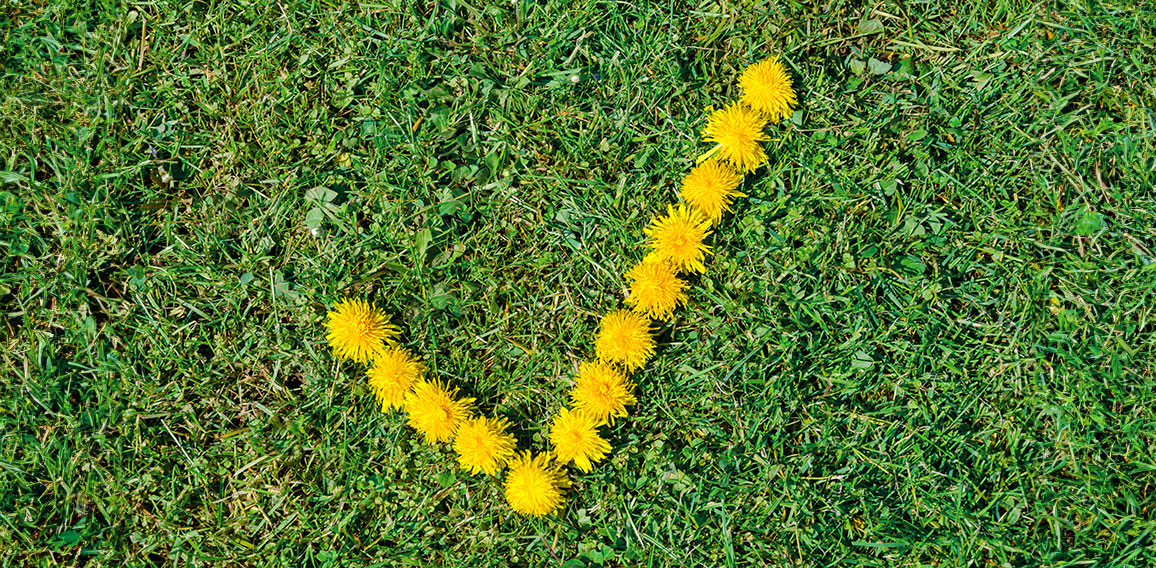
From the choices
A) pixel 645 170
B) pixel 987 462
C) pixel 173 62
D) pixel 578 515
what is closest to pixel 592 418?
pixel 578 515

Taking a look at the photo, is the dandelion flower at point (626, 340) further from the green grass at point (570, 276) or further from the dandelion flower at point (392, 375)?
the dandelion flower at point (392, 375)

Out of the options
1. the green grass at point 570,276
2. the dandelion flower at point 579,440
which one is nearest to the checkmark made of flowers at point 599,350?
the dandelion flower at point 579,440

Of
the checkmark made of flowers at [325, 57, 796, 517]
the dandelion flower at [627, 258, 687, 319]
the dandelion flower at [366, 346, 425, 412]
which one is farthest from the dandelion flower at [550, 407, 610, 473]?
the dandelion flower at [366, 346, 425, 412]

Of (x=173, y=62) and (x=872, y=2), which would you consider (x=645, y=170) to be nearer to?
(x=872, y=2)

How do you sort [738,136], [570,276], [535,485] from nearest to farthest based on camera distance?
[535,485]
[738,136]
[570,276]

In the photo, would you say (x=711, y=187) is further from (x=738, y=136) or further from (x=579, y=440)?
(x=579, y=440)

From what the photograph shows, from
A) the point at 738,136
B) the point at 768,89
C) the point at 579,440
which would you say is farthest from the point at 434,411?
the point at 768,89

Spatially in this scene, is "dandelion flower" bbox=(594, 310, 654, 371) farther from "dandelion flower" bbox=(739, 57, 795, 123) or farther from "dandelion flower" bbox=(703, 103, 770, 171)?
"dandelion flower" bbox=(739, 57, 795, 123)
